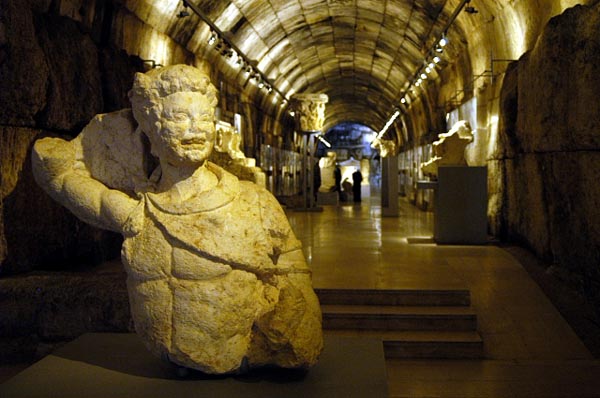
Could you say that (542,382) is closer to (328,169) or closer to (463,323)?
(463,323)

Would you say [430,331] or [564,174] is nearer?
[430,331]

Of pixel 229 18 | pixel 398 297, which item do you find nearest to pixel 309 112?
pixel 229 18

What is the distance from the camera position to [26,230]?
6.39 meters

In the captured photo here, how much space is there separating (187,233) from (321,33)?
1568 centimetres

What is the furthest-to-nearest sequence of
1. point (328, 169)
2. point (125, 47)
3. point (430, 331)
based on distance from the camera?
1. point (328, 169)
2. point (125, 47)
3. point (430, 331)

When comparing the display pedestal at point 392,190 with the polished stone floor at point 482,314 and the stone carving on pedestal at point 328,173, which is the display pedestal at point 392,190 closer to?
the polished stone floor at point 482,314

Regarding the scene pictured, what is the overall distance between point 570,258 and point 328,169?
19115 millimetres

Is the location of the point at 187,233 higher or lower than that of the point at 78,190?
lower

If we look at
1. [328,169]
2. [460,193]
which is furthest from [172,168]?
[328,169]

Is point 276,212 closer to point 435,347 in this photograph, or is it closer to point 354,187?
point 435,347

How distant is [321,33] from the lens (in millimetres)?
18141

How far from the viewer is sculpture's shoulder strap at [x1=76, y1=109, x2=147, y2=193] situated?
11.7ft

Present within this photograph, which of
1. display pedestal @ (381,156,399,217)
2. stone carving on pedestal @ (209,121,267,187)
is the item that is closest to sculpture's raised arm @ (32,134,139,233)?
stone carving on pedestal @ (209,121,267,187)

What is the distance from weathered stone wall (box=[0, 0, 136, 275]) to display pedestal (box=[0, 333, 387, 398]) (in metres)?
2.78
